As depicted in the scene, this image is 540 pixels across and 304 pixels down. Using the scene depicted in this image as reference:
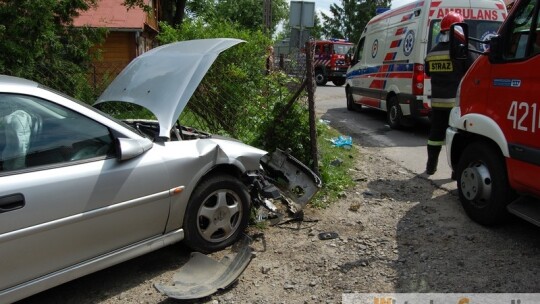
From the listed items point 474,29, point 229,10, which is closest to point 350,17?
A: point 229,10

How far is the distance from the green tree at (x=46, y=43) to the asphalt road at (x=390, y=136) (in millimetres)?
5410

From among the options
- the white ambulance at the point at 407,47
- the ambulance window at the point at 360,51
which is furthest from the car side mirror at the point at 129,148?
the ambulance window at the point at 360,51

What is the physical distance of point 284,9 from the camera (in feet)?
148

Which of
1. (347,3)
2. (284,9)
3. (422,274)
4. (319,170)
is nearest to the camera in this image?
(422,274)

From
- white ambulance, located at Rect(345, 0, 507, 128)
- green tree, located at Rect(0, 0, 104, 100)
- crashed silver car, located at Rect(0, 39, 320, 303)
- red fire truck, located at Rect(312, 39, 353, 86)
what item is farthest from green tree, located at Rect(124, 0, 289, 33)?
crashed silver car, located at Rect(0, 39, 320, 303)

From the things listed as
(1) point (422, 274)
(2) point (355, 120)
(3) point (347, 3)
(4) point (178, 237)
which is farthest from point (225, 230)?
(3) point (347, 3)

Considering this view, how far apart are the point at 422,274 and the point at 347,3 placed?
56905 millimetres

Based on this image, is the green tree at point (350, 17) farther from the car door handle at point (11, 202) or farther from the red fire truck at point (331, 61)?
the car door handle at point (11, 202)

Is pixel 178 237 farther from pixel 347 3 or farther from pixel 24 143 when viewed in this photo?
pixel 347 3

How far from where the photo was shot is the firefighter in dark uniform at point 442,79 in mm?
5447

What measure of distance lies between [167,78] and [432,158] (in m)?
3.78

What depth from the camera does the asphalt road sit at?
655cm

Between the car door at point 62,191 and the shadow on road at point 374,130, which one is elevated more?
the car door at point 62,191

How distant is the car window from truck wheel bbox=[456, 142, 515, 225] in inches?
127
